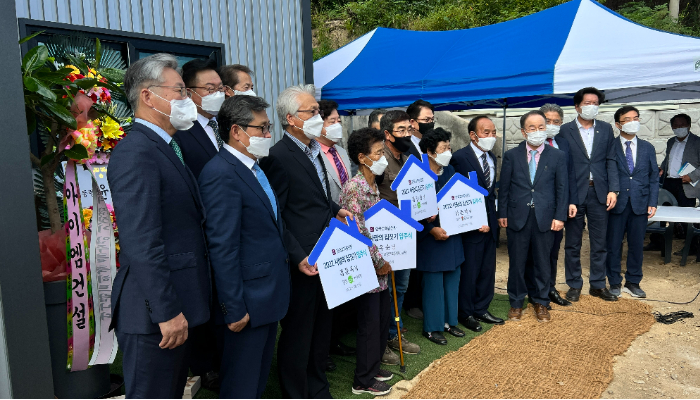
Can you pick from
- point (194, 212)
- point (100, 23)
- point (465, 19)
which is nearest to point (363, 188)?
point (194, 212)

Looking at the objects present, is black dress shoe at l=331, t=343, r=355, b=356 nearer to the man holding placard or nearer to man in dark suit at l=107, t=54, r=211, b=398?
the man holding placard

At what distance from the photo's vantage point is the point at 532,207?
193 inches

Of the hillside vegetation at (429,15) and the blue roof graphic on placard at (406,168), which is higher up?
the hillside vegetation at (429,15)

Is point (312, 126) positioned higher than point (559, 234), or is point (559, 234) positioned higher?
point (312, 126)

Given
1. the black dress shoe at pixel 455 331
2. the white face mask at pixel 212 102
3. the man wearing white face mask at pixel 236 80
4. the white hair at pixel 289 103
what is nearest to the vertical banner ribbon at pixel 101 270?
the white face mask at pixel 212 102

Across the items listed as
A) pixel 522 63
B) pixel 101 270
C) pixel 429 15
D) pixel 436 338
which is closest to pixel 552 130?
pixel 522 63

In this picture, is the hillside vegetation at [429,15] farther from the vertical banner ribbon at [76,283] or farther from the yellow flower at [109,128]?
the vertical banner ribbon at [76,283]

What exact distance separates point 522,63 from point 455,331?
10.3ft

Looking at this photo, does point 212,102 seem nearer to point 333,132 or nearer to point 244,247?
point 333,132

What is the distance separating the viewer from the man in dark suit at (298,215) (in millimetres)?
3070

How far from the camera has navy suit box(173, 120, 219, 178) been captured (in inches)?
119

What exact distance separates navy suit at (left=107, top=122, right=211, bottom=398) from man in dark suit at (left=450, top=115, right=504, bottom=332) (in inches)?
116

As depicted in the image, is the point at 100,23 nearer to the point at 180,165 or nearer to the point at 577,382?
the point at 180,165

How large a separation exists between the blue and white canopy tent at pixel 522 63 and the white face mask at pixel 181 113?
435 cm
